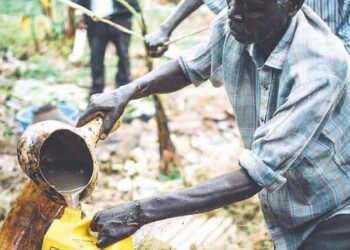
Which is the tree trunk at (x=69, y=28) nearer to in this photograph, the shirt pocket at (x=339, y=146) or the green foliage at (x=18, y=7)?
the green foliage at (x=18, y=7)

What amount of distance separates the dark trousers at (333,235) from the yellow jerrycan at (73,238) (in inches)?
28.5

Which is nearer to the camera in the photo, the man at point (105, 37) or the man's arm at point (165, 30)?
the man's arm at point (165, 30)

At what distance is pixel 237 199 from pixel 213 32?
2.39ft

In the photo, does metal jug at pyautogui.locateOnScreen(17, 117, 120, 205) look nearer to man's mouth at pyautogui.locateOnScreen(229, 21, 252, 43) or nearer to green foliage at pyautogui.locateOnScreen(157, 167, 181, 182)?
man's mouth at pyautogui.locateOnScreen(229, 21, 252, 43)

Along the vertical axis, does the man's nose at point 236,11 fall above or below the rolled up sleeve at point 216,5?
above

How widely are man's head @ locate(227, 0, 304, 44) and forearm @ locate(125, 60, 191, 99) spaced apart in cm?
61

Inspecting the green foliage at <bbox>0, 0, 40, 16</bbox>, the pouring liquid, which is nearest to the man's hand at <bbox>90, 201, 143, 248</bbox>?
the pouring liquid

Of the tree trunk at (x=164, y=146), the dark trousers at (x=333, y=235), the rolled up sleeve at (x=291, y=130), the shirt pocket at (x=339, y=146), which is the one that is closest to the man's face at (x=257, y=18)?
the rolled up sleeve at (x=291, y=130)

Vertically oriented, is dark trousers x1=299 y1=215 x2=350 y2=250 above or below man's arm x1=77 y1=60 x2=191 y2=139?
below

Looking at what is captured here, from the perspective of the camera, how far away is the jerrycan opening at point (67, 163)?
1999mm

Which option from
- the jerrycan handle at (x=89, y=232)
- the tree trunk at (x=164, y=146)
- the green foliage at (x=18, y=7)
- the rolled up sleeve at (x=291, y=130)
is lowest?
the tree trunk at (x=164, y=146)

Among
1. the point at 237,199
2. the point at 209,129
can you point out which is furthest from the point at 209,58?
the point at 209,129

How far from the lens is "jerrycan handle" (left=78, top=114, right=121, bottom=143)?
6.82 ft

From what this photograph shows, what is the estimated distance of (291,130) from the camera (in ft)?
5.86
